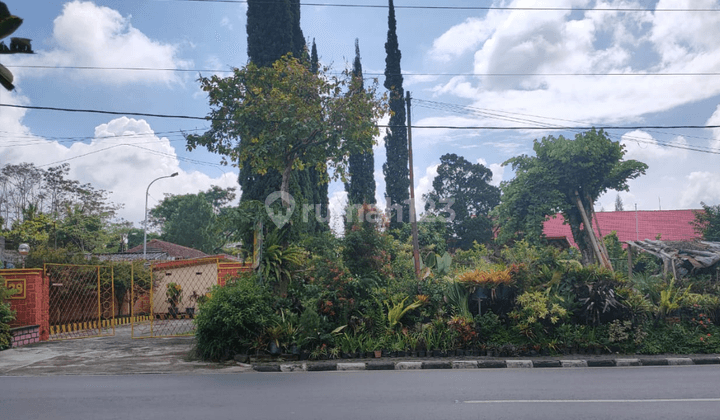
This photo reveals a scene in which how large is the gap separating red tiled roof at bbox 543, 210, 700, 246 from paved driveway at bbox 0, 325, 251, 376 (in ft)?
98.3

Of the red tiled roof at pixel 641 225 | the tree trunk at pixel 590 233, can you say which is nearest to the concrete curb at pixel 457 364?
the tree trunk at pixel 590 233

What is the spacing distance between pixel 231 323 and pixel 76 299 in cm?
1100

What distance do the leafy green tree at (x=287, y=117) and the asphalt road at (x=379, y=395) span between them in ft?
25.0

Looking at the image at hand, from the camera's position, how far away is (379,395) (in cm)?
792

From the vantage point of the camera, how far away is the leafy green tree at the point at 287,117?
1585 centimetres

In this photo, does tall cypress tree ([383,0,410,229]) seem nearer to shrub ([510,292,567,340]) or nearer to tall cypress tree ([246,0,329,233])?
tall cypress tree ([246,0,329,233])

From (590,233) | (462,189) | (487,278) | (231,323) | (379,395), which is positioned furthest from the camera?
(462,189)

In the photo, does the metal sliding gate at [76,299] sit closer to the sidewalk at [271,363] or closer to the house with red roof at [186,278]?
the house with red roof at [186,278]

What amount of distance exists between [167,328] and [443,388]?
13448 millimetres

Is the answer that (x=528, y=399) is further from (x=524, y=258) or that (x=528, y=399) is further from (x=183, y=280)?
(x=183, y=280)

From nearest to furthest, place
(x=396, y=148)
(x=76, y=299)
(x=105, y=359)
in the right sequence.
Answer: (x=105, y=359), (x=76, y=299), (x=396, y=148)

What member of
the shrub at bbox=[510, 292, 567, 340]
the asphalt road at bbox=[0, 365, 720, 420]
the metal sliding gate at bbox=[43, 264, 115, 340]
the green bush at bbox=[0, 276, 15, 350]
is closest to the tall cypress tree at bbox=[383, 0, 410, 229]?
the metal sliding gate at bbox=[43, 264, 115, 340]

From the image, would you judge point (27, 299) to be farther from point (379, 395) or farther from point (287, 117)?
point (379, 395)

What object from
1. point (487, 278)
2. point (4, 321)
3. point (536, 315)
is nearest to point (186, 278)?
point (4, 321)
